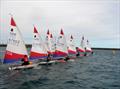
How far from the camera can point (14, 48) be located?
29422mm

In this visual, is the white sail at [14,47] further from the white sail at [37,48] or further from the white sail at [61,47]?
the white sail at [61,47]

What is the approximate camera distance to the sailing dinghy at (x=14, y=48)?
2864cm

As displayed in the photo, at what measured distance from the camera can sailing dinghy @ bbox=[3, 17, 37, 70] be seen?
28.6 m

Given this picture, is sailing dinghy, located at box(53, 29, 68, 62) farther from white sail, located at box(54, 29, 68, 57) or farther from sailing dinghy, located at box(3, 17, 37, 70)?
sailing dinghy, located at box(3, 17, 37, 70)

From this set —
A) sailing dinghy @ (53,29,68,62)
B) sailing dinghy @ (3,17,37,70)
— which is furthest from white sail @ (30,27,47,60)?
sailing dinghy @ (53,29,68,62)

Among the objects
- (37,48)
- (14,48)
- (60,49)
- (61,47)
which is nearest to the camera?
(14,48)

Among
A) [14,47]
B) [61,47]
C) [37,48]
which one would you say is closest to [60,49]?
[61,47]

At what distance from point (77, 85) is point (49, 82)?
3303 millimetres

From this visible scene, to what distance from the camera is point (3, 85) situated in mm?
20781

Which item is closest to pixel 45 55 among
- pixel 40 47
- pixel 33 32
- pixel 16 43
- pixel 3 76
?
pixel 40 47

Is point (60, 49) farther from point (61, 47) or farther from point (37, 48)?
point (37, 48)

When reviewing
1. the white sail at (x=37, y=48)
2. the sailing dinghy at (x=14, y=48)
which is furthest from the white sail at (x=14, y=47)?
the white sail at (x=37, y=48)

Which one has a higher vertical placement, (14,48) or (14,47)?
(14,47)

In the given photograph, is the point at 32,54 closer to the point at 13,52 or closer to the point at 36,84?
the point at 13,52
